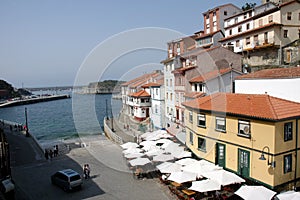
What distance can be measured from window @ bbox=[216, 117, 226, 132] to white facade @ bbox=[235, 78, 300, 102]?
4.69 metres

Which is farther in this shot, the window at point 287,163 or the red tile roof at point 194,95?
the red tile roof at point 194,95

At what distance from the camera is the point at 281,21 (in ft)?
97.8

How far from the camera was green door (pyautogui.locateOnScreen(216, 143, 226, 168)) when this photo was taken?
61.4 ft

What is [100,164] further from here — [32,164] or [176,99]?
[176,99]

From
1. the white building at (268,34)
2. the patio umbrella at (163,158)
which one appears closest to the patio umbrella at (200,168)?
the patio umbrella at (163,158)

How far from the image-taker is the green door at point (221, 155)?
61.4ft

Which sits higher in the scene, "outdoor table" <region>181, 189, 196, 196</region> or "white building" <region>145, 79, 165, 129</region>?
"white building" <region>145, 79, 165, 129</region>

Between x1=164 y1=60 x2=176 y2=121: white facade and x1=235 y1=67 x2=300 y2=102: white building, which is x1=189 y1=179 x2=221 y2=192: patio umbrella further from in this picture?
x1=164 y1=60 x2=176 y2=121: white facade

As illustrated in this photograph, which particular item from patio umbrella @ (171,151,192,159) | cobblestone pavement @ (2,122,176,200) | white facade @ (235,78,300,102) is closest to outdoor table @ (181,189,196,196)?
cobblestone pavement @ (2,122,176,200)

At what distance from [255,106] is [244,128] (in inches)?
65.0

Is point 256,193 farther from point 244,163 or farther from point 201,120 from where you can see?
point 201,120

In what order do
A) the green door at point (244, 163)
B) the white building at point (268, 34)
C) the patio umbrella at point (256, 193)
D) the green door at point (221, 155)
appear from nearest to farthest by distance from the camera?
the patio umbrella at point (256, 193)
the green door at point (244, 163)
the green door at point (221, 155)
the white building at point (268, 34)

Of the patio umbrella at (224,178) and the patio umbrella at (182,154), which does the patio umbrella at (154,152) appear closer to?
the patio umbrella at (182,154)

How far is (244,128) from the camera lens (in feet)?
55.5
